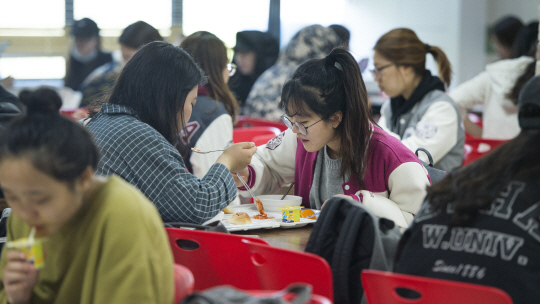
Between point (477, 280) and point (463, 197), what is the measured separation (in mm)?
189

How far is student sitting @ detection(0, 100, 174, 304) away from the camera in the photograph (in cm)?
117

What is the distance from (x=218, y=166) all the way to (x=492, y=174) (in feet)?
3.29

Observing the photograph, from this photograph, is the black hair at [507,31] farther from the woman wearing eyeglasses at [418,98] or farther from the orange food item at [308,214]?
the orange food item at [308,214]

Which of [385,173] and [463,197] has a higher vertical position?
[463,197]

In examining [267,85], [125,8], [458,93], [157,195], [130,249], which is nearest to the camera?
[130,249]

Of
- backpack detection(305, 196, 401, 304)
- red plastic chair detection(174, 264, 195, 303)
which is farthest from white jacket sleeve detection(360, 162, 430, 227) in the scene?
red plastic chair detection(174, 264, 195, 303)

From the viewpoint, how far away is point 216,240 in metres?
1.55

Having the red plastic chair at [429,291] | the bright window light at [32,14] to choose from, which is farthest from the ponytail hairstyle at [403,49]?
the bright window light at [32,14]

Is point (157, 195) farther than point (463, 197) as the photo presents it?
Yes

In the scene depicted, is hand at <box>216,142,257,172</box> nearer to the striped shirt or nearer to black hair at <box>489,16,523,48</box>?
the striped shirt

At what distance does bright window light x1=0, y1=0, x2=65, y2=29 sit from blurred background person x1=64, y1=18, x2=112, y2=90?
0.51 m

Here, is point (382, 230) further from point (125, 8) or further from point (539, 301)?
point (125, 8)

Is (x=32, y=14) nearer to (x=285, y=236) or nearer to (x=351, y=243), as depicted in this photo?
(x=285, y=236)

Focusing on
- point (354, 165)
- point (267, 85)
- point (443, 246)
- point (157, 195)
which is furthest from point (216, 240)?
point (267, 85)
